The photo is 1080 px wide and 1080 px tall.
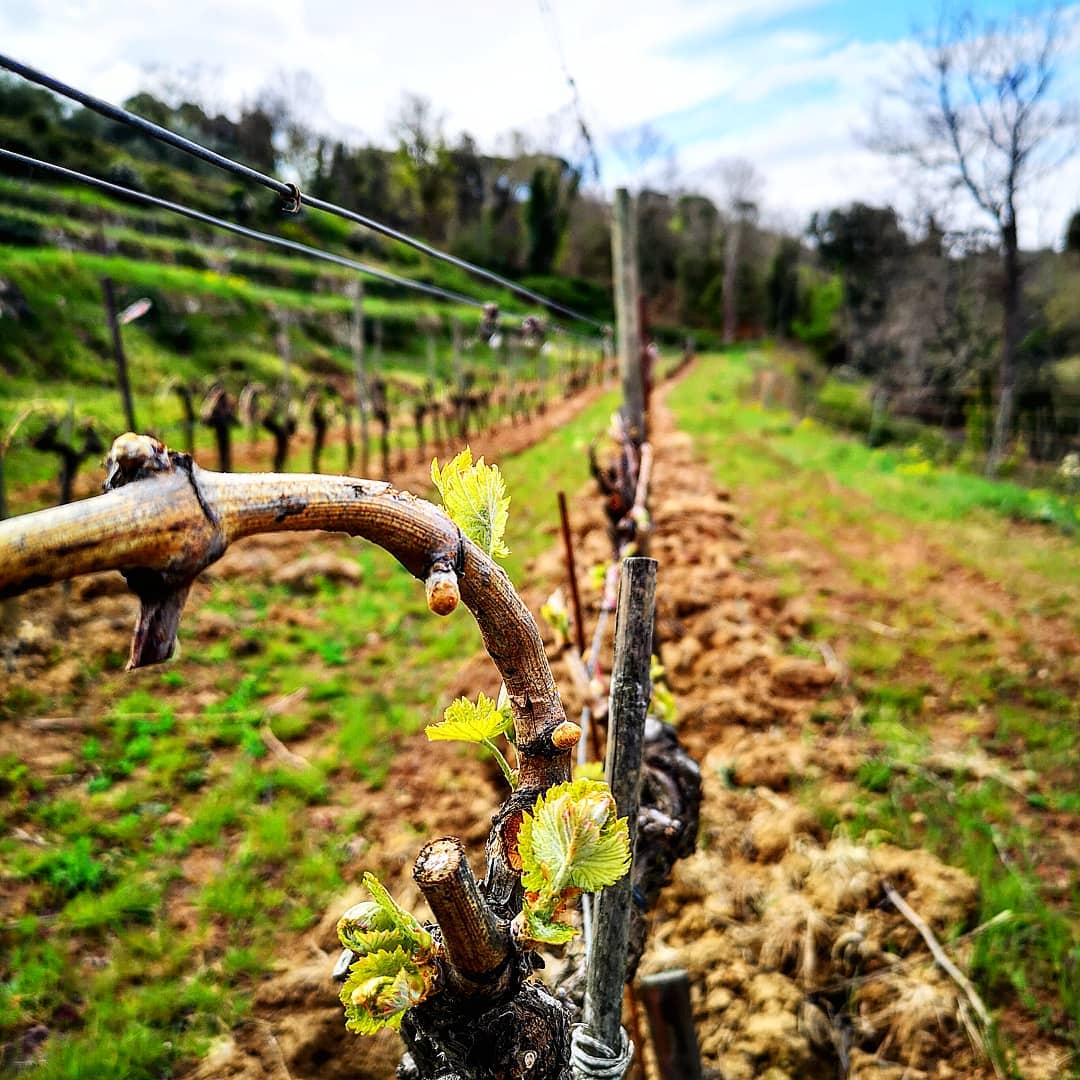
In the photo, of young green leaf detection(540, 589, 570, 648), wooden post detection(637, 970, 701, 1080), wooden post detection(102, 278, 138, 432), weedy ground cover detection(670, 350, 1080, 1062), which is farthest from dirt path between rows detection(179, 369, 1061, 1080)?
wooden post detection(102, 278, 138, 432)

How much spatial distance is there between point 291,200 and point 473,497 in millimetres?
782

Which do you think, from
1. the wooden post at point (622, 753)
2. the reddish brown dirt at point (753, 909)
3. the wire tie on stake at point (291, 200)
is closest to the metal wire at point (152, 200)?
the wire tie on stake at point (291, 200)

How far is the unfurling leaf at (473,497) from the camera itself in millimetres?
1000

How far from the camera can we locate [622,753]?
1478 mm

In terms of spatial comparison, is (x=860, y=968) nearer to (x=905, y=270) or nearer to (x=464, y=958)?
(x=464, y=958)

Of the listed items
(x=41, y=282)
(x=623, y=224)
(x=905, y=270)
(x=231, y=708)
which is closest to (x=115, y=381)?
(x=41, y=282)

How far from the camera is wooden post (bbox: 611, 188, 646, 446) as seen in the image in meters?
4.67

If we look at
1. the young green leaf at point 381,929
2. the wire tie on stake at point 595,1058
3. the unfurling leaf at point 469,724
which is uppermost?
the unfurling leaf at point 469,724

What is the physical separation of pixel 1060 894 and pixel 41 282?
69.0 ft

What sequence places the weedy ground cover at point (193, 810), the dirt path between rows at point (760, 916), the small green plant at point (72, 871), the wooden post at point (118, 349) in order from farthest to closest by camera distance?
the wooden post at point (118, 349) < the small green plant at point (72, 871) < the weedy ground cover at point (193, 810) < the dirt path between rows at point (760, 916)

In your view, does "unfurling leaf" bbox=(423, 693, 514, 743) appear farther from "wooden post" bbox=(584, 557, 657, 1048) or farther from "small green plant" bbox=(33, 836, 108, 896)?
"small green plant" bbox=(33, 836, 108, 896)

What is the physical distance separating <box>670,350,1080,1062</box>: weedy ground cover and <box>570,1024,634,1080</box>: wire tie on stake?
2.20 m

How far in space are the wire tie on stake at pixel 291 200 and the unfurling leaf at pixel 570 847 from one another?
119cm

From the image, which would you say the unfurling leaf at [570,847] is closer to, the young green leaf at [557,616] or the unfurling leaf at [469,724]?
the unfurling leaf at [469,724]
